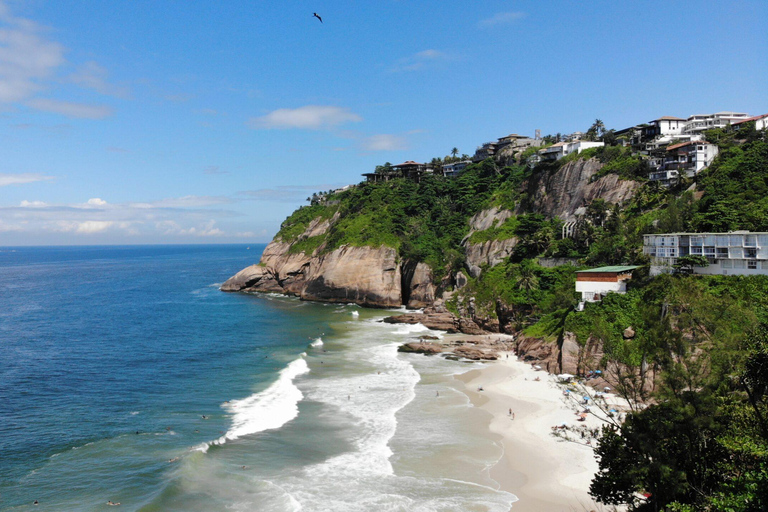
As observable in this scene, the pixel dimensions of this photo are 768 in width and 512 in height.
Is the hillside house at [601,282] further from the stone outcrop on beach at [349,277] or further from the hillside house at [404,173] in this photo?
the hillside house at [404,173]

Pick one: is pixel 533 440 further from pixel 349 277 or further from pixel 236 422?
pixel 349 277

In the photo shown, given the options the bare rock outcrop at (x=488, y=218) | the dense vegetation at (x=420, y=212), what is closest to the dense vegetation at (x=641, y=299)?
the dense vegetation at (x=420, y=212)

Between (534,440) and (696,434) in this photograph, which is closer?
(696,434)

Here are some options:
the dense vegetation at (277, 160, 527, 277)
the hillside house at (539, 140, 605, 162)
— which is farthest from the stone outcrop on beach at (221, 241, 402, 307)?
the hillside house at (539, 140, 605, 162)

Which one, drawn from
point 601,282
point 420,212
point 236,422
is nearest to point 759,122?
point 601,282

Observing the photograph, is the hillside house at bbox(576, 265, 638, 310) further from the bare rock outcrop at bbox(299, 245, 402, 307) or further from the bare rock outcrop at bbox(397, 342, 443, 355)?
the bare rock outcrop at bbox(299, 245, 402, 307)

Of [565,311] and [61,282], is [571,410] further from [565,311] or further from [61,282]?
[61,282]

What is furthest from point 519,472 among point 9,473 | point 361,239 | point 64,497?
point 361,239
